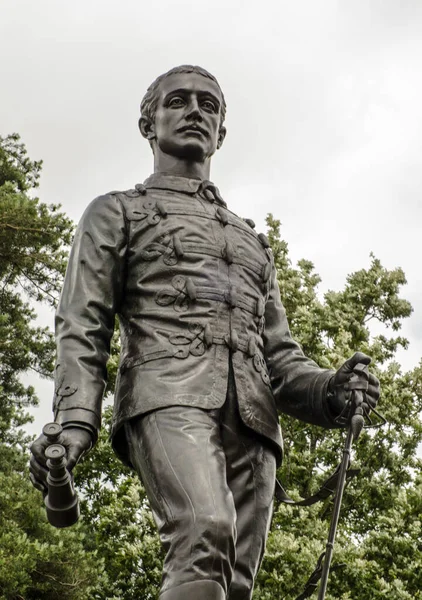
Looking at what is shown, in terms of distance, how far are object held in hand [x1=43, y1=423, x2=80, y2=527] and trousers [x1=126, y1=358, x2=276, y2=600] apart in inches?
12.7

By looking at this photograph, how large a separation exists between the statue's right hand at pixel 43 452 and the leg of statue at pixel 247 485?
625 mm

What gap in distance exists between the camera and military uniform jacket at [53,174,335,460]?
448 cm

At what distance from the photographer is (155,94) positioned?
550 centimetres

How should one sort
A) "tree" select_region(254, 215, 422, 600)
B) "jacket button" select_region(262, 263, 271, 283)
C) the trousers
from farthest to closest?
"tree" select_region(254, 215, 422, 600) < "jacket button" select_region(262, 263, 271, 283) < the trousers

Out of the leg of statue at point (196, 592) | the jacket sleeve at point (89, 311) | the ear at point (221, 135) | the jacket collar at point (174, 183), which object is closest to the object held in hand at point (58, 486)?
the jacket sleeve at point (89, 311)

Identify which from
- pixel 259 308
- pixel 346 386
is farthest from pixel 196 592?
pixel 259 308

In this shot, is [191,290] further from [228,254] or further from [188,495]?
[188,495]

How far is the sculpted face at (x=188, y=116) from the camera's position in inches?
210

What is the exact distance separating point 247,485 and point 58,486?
2.88 ft

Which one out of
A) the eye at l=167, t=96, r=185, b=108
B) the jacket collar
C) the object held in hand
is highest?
the eye at l=167, t=96, r=185, b=108

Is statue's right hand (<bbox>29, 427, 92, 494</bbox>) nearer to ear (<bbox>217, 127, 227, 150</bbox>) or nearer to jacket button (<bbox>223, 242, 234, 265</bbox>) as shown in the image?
jacket button (<bbox>223, 242, 234, 265</bbox>)

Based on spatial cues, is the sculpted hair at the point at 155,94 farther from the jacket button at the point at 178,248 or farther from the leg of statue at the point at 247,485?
the leg of statue at the point at 247,485

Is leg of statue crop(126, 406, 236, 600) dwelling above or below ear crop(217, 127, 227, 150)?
below

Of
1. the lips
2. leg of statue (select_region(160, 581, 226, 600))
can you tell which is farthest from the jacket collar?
leg of statue (select_region(160, 581, 226, 600))
